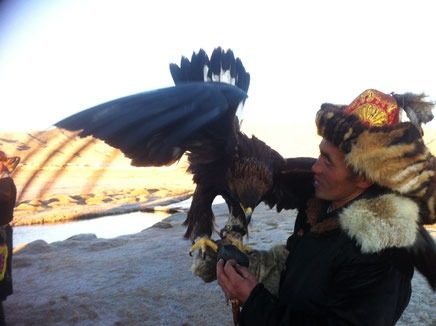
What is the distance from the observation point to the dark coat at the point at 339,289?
3.21ft

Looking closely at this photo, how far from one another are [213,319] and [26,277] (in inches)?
134

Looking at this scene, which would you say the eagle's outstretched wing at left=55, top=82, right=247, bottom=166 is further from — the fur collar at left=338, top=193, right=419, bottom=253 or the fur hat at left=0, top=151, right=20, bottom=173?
the fur hat at left=0, top=151, right=20, bottom=173

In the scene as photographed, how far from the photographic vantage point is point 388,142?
1.11 meters

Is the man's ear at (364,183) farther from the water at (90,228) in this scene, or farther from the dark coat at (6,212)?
the water at (90,228)

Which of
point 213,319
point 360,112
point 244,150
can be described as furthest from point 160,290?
point 360,112

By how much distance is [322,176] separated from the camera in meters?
1.39

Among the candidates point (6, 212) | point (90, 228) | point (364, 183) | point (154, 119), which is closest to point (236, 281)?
point (364, 183)

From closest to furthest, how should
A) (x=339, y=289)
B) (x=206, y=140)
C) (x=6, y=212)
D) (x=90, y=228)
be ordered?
1. (x=339, y=289)
2. (x=206, y=140)
3. (x=6, y=212)
4. (x=90, y=228)

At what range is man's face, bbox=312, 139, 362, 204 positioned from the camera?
129 cm

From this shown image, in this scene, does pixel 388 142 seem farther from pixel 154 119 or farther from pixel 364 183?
pixel 154 119

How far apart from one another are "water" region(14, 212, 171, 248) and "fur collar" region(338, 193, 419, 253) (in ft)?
28.9

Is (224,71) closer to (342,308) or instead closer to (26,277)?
(342,308)

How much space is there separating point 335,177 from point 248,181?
130 cm

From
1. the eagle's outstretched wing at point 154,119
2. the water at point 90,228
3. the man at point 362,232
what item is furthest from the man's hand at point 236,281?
the water at point 90,228
